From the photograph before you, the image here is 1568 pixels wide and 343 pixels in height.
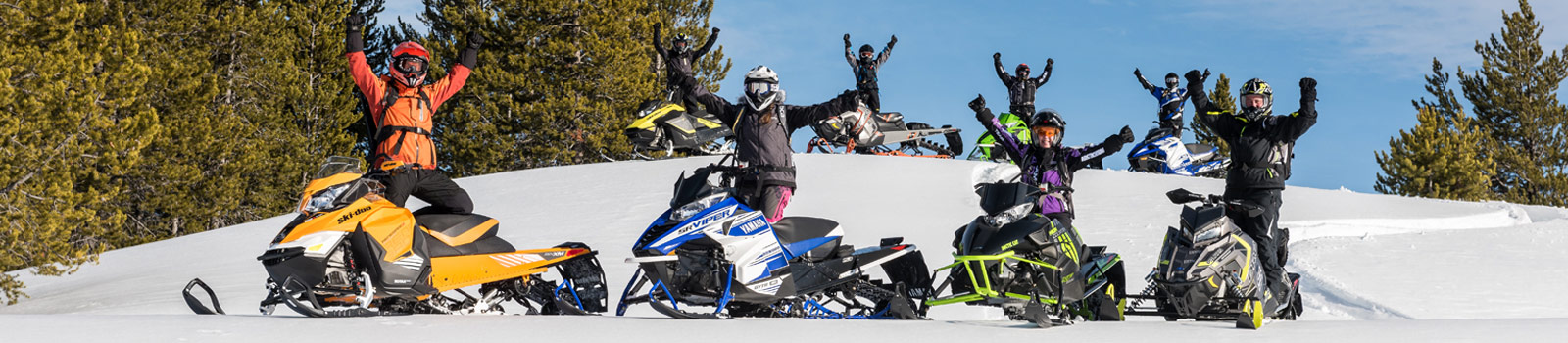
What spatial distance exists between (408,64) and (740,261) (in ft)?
6.97

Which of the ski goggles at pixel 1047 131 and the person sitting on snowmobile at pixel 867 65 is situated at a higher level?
the person sitting on snowmobile at pixel 867 65

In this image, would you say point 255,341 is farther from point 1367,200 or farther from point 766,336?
point 1367,200

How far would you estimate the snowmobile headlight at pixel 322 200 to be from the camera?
5906 millimetres

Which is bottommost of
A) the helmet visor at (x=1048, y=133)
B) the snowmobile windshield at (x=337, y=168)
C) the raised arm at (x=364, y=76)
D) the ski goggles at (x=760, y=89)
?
the snowmobile windshield at (x=337, y=168)

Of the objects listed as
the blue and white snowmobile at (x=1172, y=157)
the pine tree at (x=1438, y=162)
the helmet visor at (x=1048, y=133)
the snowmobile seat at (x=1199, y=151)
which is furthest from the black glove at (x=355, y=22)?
the pine tree at (x=1438, y=162)

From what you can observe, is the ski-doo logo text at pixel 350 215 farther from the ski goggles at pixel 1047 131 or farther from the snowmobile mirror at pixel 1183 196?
the snowmobile mirror at pixel 1183 196

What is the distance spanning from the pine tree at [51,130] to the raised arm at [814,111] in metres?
10.5

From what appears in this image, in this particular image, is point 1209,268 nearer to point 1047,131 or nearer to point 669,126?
point 1047,131

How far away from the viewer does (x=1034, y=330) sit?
18.1ft

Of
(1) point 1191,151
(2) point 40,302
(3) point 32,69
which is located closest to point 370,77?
(2) point 40,302

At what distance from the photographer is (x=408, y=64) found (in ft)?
21.7

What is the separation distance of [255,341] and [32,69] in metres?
13.1

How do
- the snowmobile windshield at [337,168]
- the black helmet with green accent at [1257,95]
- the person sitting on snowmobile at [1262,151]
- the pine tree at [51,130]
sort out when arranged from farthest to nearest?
the pine tree at [51,130], the black helmet with green accent at [1257,95], the person sitting on snowmobile at [1262,151], the snowmobile windshield at [337,168]

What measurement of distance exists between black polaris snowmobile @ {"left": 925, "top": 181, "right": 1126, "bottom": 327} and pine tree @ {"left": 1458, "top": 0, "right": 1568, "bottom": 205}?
35.0 meters
